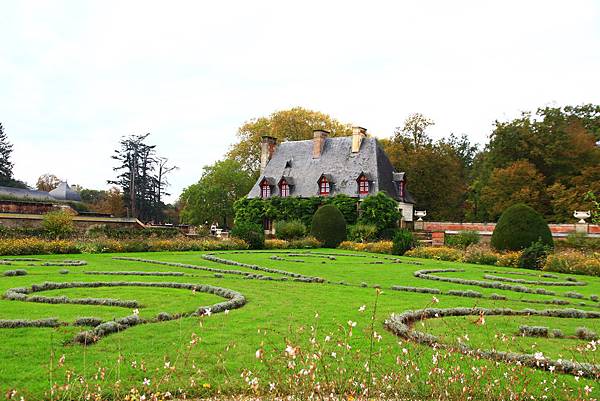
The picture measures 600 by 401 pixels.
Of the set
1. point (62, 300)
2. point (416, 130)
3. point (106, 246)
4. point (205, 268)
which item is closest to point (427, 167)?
point (416, 130)

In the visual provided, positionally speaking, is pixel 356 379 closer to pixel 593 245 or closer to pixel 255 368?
pixel 255 368

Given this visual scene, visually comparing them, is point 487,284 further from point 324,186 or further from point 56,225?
point 324,186

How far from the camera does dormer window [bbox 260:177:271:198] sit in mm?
43906

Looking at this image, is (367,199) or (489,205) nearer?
(367,199)

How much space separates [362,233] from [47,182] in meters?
57.9

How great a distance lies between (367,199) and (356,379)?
32279 millimetres

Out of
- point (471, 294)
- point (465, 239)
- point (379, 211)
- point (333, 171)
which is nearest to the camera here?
point (471, 294)

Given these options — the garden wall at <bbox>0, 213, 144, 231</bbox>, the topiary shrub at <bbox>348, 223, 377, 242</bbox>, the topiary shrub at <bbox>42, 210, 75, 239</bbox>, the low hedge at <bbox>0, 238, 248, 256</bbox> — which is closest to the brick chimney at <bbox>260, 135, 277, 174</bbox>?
the topiary shrub at <bbox>348, 223, 377, 242</bbox>

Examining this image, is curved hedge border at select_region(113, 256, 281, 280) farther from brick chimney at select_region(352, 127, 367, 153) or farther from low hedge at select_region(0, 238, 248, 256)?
brick chimney at select_region(352, 127, 367, 153)

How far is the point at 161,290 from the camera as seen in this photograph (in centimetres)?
1170

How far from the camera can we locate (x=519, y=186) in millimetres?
39219

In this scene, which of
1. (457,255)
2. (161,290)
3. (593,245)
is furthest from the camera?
(593,245)

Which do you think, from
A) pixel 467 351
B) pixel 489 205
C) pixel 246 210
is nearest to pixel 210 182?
pixel 246 210

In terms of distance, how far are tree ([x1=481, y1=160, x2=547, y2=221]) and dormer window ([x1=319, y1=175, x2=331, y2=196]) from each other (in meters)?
12.6
